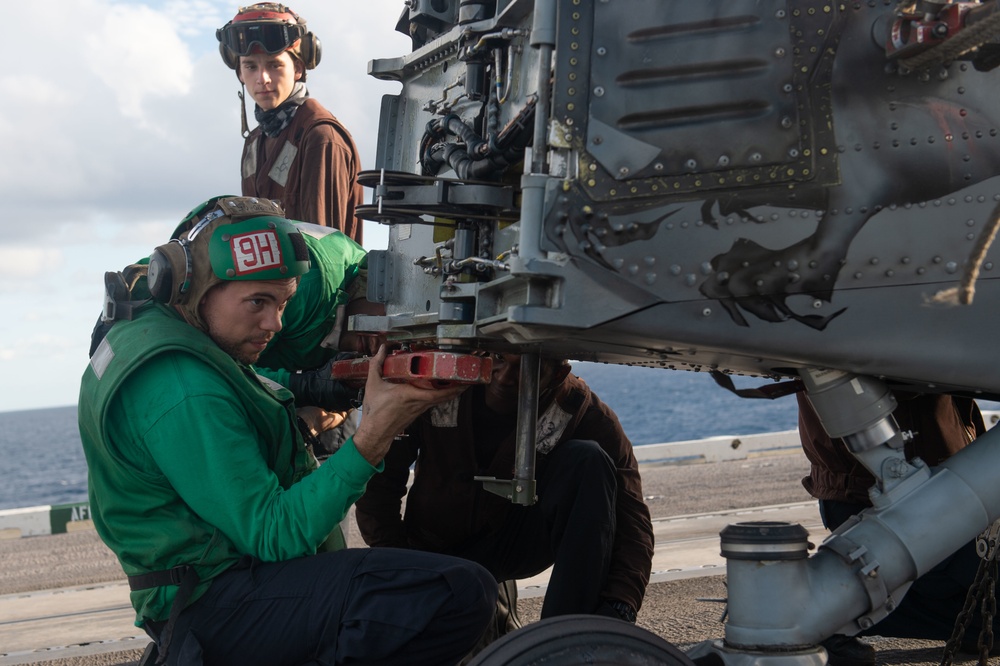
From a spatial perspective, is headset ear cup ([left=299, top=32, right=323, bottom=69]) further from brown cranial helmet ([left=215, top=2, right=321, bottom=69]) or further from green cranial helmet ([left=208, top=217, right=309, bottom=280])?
green cranial helmet ([left=208, top=217, right=309, bottom=280])

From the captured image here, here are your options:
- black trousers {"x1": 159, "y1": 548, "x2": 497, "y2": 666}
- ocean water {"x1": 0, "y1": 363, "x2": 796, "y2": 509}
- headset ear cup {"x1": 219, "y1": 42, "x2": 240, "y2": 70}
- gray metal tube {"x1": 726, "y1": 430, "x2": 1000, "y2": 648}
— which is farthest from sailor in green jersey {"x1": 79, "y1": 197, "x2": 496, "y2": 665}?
ocean water {"x1": 0, "y1": 363, "x2": 796, "y2": 509}

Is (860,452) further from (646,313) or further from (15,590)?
(15,590)

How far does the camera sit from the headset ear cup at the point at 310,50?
5.64m

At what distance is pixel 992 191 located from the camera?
10.3ft

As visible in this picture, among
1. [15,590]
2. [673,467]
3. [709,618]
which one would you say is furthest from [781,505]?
[15,590]

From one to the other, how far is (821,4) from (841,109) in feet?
0.94

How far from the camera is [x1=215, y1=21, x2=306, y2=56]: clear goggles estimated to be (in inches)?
216

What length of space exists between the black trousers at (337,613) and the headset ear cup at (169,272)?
916 millimetres

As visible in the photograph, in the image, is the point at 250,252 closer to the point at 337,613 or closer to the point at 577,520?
the point at 337,613

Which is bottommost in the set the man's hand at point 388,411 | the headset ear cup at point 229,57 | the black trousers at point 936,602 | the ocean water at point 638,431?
the ocean water at point 638,431

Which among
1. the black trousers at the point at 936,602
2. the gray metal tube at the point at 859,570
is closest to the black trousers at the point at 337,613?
the gray metal tube at the point at 859,570

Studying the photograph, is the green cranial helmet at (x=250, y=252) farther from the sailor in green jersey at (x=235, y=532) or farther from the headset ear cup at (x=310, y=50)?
the headset ear cup at (x=310, y=50)

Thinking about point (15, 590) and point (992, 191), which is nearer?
point (992, 191)

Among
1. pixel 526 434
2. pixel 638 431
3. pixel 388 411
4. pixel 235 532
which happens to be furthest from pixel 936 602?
pixel 638 431
